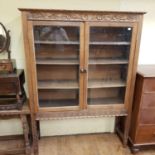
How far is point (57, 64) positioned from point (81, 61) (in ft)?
0.87

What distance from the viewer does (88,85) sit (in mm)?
1898

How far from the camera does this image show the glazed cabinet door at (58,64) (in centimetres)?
171

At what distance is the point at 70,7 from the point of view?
6.33 ft

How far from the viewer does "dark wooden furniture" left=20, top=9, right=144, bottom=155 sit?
164 cm

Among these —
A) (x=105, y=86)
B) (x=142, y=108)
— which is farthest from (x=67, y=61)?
(x=142, y=108)

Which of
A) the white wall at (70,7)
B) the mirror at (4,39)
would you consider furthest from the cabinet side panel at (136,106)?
the mirror at (4,39)

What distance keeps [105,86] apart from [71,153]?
2.94 feet

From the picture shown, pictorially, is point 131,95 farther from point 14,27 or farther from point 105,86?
point 14,27

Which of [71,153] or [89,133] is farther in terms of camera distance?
[89,133]

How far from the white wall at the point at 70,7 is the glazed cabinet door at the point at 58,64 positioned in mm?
335

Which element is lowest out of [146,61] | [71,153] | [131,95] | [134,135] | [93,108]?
[71,153]

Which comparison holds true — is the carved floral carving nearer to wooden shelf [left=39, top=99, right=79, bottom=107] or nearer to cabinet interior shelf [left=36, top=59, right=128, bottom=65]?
cabinet interior shelf [left=36, top=59, right=128, bottom=65]

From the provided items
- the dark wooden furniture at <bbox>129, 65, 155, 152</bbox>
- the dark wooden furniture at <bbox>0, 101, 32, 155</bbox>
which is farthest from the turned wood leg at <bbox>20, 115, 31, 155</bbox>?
the dark wooden furniture at <bbox>129, 65, 155, 152</bbox>

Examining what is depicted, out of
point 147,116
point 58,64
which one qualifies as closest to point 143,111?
point 147,116
